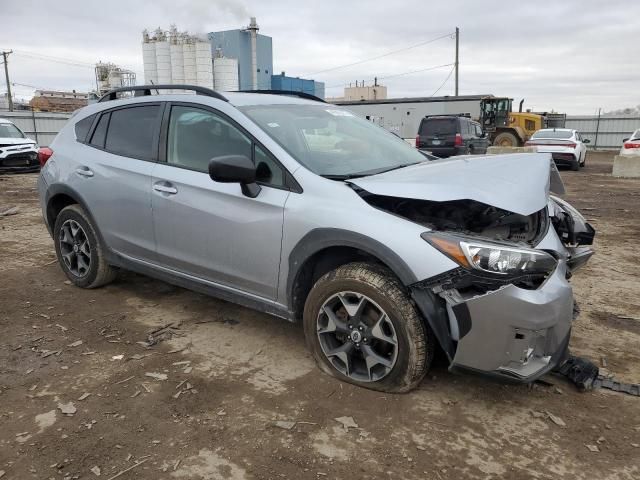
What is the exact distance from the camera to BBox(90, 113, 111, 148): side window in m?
4.41

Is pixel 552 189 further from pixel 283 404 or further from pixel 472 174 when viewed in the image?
pixel 283 404

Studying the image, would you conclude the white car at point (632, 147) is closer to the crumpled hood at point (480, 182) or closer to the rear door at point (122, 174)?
the crumpled hood at point (480, 182)

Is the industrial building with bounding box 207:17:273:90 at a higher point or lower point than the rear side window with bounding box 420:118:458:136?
higher

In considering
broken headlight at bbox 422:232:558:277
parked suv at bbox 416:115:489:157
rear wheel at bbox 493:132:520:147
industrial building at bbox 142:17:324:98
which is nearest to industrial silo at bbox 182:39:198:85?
industrial building at bbox 142:17:324:98

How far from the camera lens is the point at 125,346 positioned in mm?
3648

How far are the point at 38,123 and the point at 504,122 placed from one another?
24.7 m

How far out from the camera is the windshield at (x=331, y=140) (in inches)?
131

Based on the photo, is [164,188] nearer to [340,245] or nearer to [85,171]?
[85,171]

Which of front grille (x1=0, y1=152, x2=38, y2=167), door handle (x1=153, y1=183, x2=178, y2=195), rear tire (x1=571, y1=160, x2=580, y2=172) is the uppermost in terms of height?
door handle (x1=153, y1=183, x2=178, y2=195)

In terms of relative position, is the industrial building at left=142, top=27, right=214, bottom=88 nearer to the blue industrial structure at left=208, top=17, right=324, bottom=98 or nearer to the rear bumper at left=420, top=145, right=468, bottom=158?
the blue industrial structure at left=208, top=17, right=324, bottom=98

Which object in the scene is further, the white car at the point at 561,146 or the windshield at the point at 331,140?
the white car at the point at 561,146

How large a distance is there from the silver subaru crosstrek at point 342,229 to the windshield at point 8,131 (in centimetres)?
1468

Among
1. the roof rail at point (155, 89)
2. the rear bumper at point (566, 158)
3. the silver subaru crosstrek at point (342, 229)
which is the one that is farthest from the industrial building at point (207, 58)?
the silver subaru crosstrek at point (342, 229)

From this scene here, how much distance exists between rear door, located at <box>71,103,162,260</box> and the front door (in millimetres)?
166
